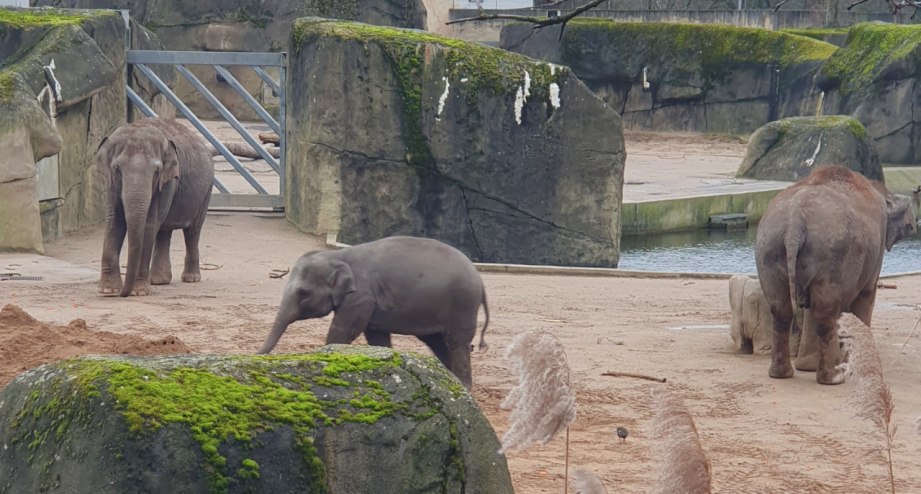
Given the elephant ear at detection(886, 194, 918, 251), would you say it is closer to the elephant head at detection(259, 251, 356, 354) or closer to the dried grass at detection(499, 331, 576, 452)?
the elephant head at detection(259, 251, 356, 354)

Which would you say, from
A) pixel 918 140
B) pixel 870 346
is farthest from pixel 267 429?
pixel 918 140

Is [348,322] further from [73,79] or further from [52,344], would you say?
[73,79]

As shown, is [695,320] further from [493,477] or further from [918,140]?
[918,140]

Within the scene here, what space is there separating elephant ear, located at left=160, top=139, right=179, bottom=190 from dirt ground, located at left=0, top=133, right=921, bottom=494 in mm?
848

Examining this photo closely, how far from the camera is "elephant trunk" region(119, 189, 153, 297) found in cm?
1043

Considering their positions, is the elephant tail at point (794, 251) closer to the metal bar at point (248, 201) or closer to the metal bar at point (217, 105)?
the metal bar at point (248, 201)

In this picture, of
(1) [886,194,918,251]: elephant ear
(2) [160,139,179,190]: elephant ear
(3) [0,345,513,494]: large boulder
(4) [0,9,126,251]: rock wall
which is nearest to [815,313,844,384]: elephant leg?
(1) [886,194,918,251]: elephant ear

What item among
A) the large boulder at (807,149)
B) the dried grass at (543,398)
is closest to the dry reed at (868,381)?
the dried grass at (543,398)

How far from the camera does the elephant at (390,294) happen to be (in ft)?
23.8

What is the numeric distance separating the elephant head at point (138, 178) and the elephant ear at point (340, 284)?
141 inches

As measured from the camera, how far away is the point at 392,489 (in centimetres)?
408

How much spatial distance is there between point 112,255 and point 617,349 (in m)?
3.81

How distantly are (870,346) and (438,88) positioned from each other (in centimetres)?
1119

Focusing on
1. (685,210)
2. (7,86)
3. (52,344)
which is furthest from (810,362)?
(685,210)
